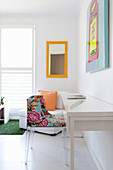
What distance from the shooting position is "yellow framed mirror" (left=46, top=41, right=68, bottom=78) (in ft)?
13.5

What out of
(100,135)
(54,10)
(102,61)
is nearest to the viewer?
(102,61)

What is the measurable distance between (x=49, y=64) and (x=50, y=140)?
1964 millimetres

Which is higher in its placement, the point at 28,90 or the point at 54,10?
the point at 54,10

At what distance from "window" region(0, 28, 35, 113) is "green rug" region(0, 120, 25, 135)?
53 cm

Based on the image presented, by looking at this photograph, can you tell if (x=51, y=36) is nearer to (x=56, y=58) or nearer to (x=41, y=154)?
(x=56, y=58)

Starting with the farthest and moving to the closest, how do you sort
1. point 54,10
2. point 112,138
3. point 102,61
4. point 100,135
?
point 54,10 < point 100,135 < point 102,61 < point 112,138

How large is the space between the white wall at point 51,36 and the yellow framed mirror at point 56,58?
81 mm

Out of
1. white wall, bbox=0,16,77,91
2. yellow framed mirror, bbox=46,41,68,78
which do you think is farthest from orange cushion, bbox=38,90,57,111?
yellow framed mirror, bbox=46,41,68,78

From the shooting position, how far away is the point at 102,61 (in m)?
1.70

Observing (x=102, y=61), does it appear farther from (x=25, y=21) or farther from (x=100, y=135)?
(x=25, y=21)

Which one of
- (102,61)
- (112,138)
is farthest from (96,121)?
(102,61)

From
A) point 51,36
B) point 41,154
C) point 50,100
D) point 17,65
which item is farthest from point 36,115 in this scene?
point 51,36

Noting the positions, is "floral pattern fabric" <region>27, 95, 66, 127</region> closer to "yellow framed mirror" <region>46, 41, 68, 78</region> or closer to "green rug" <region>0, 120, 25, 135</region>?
"green rug" <region>0, 120, 25, 135</region>

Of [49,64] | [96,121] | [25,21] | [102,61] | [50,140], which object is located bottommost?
[50,140]
